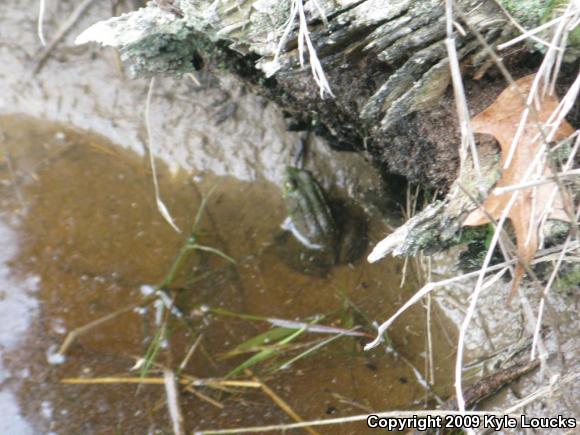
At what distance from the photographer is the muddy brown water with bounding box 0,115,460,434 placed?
208 cm

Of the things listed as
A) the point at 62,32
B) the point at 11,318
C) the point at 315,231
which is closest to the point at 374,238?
the point at 315,231

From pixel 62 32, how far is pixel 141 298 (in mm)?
1402

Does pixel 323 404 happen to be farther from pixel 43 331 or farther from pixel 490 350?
pixel 43 331

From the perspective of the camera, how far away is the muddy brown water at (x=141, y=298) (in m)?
2.08

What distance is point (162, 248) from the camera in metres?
2.54

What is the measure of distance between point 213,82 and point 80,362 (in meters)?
1.27

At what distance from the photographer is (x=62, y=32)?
3.02m

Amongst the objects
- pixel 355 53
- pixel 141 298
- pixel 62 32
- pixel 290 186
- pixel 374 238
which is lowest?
pixel 374 238

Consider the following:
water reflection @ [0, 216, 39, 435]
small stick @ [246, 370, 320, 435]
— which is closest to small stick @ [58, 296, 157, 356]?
water reflection @ [0, 216, 39, 435]

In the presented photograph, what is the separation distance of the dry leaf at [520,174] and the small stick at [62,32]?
2175 millimetres

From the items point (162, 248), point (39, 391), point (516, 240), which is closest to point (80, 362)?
point (39, 391)

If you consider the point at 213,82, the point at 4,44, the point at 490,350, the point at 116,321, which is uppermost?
the point at 4,44

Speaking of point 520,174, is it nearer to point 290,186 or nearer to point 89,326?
point 290,186

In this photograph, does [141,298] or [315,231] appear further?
[315,231]
